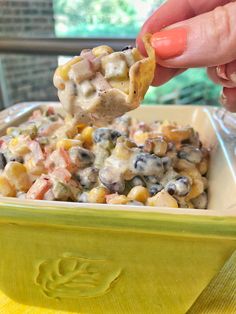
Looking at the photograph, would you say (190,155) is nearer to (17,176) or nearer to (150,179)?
(150,179)

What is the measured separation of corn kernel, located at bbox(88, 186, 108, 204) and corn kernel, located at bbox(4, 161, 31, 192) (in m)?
0.12

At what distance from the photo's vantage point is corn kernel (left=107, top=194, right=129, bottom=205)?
0.68m

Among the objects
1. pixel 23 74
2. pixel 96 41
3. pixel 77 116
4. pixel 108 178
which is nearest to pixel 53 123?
pixel 77 116

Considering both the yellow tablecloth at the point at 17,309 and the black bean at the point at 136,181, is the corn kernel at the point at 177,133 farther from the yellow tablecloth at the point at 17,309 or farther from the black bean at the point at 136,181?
the yellow tablecloth at the point at 17,309

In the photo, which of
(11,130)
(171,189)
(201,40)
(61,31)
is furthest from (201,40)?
(61,31)

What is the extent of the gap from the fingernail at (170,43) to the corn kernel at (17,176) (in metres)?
0.33

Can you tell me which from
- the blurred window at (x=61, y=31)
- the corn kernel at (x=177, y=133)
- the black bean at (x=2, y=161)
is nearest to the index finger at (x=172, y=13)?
the corn kernel at (x=177, y=133)

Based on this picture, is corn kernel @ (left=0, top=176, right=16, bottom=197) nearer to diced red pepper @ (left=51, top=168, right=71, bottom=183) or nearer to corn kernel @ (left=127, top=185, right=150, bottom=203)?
diced red pepper @ (left=51, top=168, right=71, bottom=183)

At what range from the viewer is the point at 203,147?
0.99m

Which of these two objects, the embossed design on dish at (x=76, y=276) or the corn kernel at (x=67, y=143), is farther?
the corn kernel at (x=67, y=143)

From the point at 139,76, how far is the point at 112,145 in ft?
0.58

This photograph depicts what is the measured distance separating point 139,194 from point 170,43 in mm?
266

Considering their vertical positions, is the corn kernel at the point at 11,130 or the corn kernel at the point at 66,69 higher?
the corn kernel at the point at 66,69

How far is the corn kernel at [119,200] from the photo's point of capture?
682 mm
